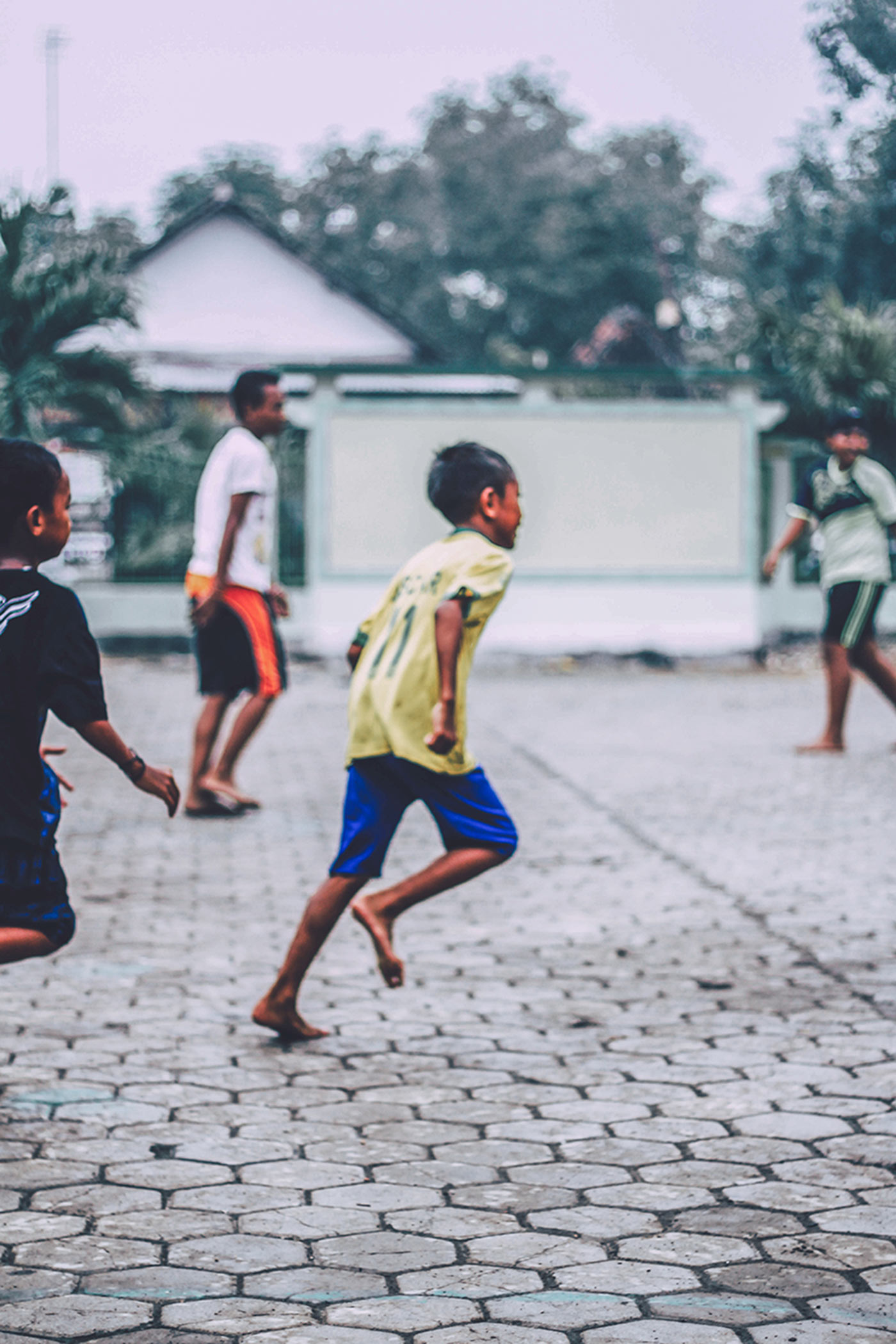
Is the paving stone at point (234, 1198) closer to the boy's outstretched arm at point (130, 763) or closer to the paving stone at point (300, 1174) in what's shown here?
the paving stone at point (300, 1174)

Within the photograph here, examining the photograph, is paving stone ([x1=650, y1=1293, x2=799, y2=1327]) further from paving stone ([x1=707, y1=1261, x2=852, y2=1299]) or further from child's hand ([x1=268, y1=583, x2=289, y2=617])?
child's hand ([x1=268, y1=583, x2=289, y2=617])

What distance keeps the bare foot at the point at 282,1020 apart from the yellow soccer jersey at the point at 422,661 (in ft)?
2.01

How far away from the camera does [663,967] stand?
4879 millimetres

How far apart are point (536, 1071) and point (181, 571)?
1369cm

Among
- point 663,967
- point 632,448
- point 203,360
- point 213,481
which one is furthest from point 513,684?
point 203,360

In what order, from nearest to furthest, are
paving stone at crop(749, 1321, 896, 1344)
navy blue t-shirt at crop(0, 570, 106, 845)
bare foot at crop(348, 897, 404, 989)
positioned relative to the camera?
paving stone at crop(749, 1321, 896, 1344) → navy blue t-shirt at crop(0, 570, 106, 845) → bare foot at crop(348, 897, 404, 989)

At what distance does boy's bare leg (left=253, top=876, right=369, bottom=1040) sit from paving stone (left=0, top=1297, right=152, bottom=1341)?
4.71 ft

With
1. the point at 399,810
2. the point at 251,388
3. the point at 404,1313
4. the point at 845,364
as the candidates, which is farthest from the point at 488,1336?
the point at 845,364

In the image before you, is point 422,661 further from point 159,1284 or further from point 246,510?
point 246,510

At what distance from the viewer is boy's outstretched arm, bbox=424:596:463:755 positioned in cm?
389

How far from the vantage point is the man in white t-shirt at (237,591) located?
23.7 ft

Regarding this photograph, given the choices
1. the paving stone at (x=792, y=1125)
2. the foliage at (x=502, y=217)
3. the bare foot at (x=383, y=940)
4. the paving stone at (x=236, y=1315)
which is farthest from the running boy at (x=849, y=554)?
the foliage at (x=502, y=217)

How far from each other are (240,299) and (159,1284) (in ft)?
99.0

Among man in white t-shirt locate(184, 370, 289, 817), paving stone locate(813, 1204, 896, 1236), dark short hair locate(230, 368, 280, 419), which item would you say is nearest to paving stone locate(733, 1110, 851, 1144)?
paving stone locate(813, 1204, 896, 1236)
